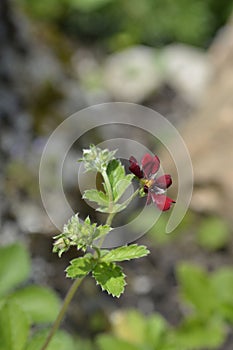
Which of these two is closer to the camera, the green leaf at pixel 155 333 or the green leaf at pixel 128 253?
the green leaf at pixel 128 253

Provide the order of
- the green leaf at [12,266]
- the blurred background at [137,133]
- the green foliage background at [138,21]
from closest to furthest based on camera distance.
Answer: the green leaf at [12,266]
the blurred background at [137,133]
the green foliage background at [138,21]

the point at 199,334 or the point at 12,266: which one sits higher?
the point at 12,266

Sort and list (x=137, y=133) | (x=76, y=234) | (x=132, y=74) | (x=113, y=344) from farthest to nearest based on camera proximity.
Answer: (x=132, y=74), (x=137, y=133), (x=113, y=344), (x=76, y=234)

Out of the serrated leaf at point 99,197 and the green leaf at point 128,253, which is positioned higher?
the serrated leaf at point 99,197

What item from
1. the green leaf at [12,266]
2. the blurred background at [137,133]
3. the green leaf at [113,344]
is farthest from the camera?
the blurred background at [137,133]

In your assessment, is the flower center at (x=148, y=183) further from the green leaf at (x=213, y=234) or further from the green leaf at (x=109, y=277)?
the green leaf at (x=213, y=234)

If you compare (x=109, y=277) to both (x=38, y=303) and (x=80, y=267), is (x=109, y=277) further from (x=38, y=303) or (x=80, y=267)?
(x=38, y=303)

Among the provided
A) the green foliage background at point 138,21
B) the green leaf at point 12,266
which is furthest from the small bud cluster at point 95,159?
the green foliage background at point 138,21

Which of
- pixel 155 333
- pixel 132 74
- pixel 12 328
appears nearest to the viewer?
pixel 12 328

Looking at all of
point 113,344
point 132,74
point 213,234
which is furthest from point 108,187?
point 132,74
